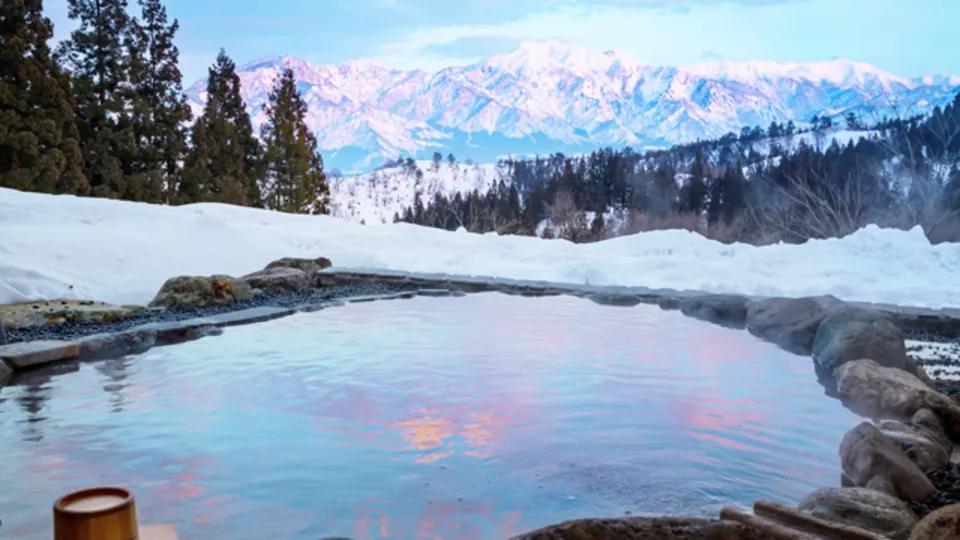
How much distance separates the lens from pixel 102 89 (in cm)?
1702

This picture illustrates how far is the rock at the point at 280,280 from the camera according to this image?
762 centimetres

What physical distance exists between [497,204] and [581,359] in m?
29.3

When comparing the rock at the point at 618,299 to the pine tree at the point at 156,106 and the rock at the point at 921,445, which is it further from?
the pine tree at the point at 156,106

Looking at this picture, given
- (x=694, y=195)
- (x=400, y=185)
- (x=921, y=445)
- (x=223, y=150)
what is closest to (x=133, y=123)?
(x=223, y=150)

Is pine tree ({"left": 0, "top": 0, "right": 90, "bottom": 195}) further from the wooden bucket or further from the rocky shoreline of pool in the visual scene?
the wooden bucket

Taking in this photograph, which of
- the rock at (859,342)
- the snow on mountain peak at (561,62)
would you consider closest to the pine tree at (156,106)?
the rock at (859,342)

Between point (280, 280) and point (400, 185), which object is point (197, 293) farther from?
point (400, 185)

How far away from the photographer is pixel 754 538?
1.55 meters

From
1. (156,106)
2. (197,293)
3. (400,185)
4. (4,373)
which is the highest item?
(400,185)

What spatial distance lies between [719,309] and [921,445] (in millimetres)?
3311

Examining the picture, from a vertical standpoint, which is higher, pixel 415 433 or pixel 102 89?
pixel 102 89

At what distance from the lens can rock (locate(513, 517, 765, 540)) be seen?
155cm

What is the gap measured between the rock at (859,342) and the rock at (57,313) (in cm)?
503

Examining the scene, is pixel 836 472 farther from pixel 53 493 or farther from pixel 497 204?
pixel 497 204
